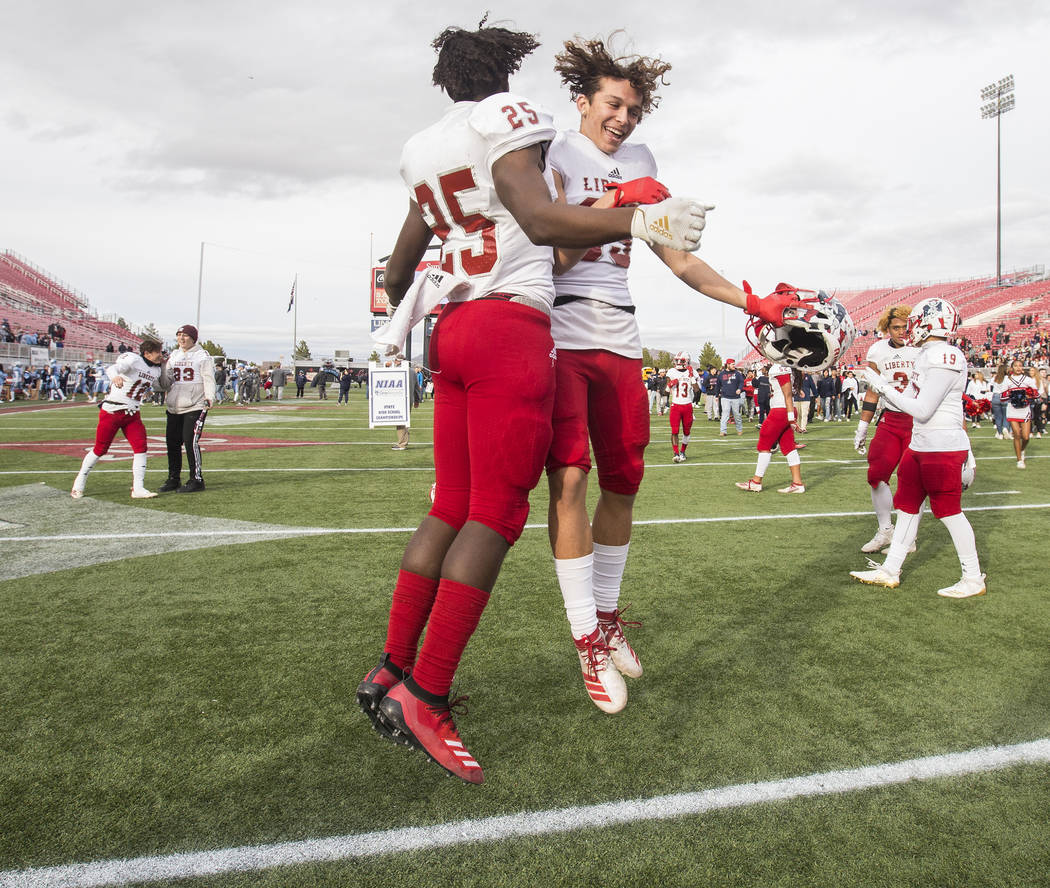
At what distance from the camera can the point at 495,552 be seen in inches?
86.5

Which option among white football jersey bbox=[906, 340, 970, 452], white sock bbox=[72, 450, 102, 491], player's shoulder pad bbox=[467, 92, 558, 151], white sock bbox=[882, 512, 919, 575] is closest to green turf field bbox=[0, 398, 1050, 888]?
white sock bbox=[882, 512, 919, 575]

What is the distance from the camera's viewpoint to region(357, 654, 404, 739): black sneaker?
7.13 feet

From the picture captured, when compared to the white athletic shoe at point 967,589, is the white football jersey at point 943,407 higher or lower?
higher

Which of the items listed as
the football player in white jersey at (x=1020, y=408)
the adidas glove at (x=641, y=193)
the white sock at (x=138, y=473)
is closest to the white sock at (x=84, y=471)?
the white sock at (x=138, y=473)

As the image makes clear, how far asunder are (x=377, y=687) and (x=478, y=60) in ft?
6.63

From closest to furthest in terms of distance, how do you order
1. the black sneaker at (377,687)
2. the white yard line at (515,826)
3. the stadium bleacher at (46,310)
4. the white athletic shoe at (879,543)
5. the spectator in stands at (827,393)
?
the white yard line at (515,826) → the black sneaker at (377,687) → the white athletic shoe at (879,543) → the spectator in stands at (827,393) → the stadium bleacher at (46,310)

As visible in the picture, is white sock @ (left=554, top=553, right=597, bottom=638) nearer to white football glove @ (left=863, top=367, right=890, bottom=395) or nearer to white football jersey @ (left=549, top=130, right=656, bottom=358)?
white football jersey @ (left=549, top=130, right=656, bottom=358)

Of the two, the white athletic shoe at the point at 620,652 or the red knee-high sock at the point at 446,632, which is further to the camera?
the white athletic shoe at the point at 620,652

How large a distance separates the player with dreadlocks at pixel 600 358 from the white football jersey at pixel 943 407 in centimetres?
249

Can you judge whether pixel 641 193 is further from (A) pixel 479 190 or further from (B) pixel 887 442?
(B) pixel 887 442

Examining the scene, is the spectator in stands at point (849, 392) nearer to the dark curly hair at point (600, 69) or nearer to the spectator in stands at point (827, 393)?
the spectator in stands at point (827, 393)

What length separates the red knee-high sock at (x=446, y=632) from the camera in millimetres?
2135

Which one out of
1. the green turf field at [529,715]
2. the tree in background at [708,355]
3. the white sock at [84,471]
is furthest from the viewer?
the tree in background at [708,355]

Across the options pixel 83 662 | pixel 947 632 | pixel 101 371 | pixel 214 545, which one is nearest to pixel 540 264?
pixel 83 662
